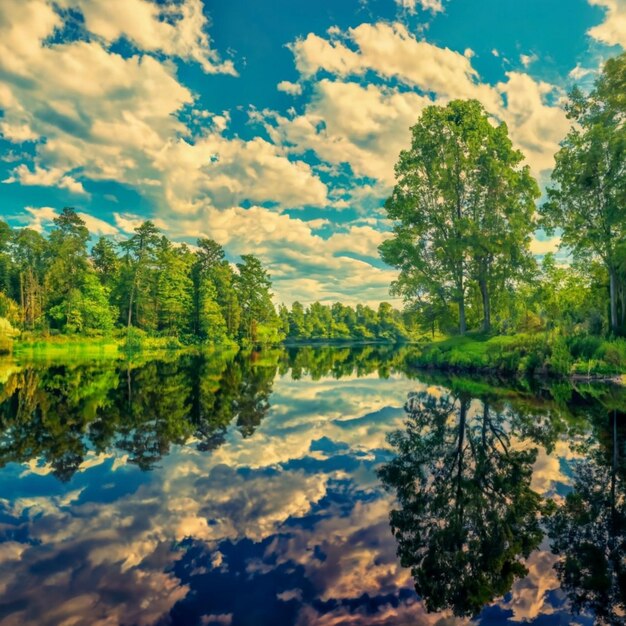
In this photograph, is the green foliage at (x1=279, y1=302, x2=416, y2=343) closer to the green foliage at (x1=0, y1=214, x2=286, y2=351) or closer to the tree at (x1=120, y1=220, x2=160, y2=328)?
the green foliage at (x1=0, y1=214, x2=286, y2=351)

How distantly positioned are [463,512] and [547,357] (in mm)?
18157

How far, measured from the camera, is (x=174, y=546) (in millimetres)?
4223

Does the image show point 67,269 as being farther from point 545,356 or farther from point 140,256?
point 545,356

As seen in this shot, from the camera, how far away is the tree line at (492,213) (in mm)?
23516

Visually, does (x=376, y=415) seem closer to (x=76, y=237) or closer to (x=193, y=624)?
(x=193, y=624)

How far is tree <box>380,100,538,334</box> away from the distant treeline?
42.2 meters

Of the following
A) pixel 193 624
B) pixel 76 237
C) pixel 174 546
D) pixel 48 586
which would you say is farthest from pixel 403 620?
pixel 76 237

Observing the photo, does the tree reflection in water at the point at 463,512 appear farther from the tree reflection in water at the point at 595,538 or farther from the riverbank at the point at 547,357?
Answer: the riverbank at the point at 547,357

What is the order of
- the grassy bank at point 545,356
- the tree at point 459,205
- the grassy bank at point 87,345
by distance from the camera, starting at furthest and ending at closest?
the grassy bank at point 87,345
the tree at point 459,205
the grassy bank at point 545,356

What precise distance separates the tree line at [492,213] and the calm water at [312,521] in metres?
19.5

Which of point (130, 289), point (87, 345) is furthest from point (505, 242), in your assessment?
point (130, 289)

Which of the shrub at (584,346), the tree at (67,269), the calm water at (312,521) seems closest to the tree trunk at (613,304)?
the shrub at (584,346)

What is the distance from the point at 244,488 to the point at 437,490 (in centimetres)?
280

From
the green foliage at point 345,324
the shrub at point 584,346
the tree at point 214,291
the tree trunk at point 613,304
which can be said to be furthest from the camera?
the green foliage at point 345,324
